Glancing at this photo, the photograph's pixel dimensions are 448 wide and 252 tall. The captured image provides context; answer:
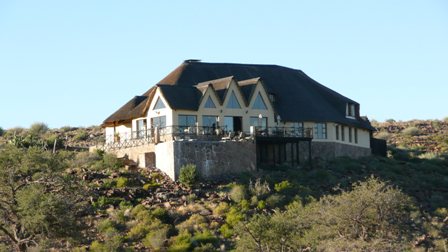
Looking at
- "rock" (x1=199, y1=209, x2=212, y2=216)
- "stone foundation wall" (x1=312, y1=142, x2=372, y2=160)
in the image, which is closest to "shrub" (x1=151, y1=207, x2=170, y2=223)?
"rock" (x1=199, y1=209, x2=212, y2=216)

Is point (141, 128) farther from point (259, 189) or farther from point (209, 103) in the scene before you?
point (259, 189)

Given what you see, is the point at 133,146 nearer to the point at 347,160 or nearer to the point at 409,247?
the point at 347,160

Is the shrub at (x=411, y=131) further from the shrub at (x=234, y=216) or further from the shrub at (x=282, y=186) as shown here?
the shrub at (x=234, y=216)

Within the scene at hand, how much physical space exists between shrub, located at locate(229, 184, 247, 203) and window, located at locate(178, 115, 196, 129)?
7.10 metres

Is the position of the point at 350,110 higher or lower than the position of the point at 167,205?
higher

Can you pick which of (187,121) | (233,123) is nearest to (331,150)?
(233,123)

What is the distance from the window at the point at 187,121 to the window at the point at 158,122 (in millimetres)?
1202

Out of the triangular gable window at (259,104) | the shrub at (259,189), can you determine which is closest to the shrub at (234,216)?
the shrub at (259,189)

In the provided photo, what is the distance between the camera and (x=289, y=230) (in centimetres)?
5225

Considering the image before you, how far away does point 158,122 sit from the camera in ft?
227

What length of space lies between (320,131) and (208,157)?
12.7 meters

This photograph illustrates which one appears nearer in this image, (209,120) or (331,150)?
(209,120)

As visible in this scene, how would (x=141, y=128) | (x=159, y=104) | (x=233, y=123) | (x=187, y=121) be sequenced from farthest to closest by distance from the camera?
(x=141, y=128) → (x=233, y=123) → (x=159, y=104) → (x=187, y=121)

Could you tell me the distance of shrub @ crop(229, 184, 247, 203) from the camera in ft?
203
